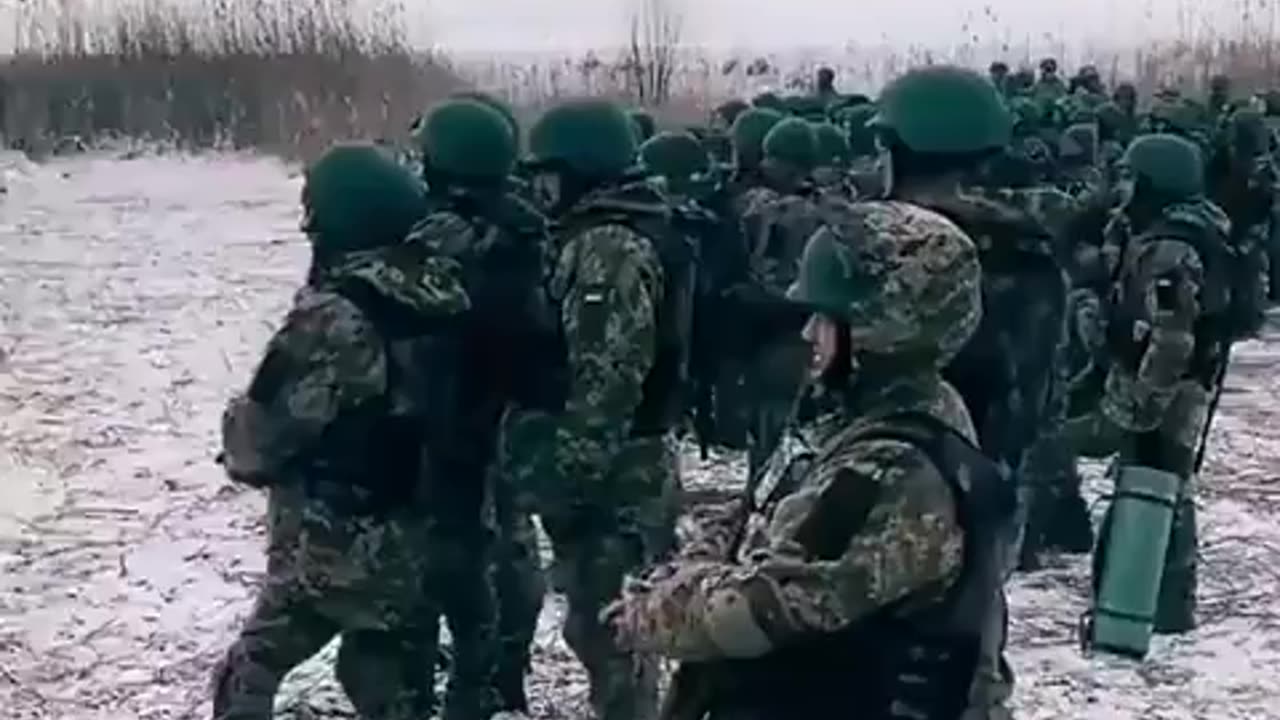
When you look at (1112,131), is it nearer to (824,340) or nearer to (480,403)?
(480,403)

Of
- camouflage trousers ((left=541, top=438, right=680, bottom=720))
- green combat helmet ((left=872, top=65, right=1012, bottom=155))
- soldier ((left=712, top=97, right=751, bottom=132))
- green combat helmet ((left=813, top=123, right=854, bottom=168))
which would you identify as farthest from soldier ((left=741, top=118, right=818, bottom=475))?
soldier ((left=712, top=97, right=751, bottom=132))

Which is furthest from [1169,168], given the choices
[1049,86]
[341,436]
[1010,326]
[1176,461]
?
[1049,86]

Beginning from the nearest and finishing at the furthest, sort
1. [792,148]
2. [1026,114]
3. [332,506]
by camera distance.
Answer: [332,506], [792,148], [1026,114]

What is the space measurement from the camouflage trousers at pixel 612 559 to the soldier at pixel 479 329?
201mm

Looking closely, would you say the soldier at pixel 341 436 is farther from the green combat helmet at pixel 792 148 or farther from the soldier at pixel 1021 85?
the soldier at pixel 1021 85

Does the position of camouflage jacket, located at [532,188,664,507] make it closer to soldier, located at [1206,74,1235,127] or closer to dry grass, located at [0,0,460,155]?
soldier, located at [1206,74,1235,127]

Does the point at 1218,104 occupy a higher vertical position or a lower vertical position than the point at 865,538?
lower

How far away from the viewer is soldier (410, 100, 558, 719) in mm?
4895

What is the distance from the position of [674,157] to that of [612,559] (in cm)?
244

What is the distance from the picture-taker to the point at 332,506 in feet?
14.6

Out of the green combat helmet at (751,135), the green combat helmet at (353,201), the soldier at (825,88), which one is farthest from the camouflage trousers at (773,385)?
the soldier at (825,88)

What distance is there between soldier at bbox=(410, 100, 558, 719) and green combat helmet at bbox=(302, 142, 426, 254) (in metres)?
0.30

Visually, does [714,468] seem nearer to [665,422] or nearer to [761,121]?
[761,121]

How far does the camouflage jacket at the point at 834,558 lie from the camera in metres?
2.72
